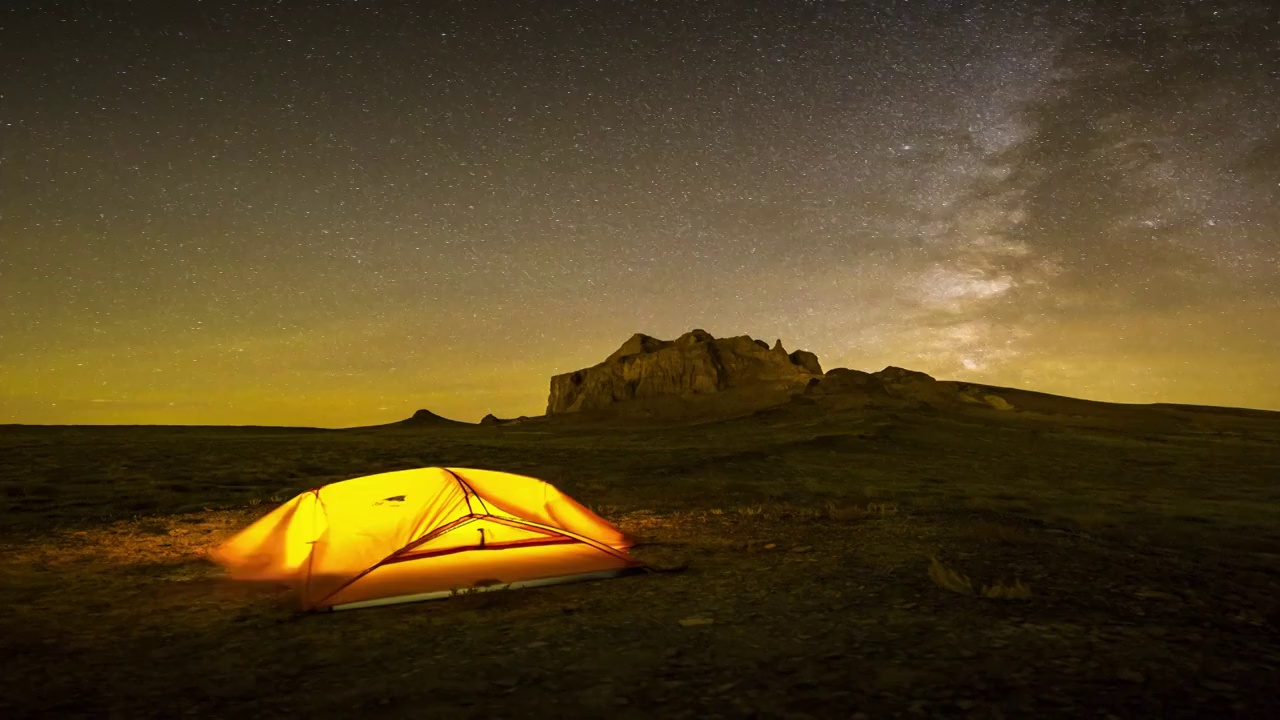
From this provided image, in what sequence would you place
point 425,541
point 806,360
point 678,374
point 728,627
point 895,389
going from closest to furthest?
point 728,627 < point 425,541 < point 895,389 < point 678,374 < point 806,360

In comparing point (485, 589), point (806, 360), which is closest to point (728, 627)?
point (485, 589)

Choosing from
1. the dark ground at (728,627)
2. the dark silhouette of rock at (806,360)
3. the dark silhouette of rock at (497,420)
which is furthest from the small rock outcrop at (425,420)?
the dark ground at (728,627)

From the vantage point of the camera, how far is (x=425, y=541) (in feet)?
30.3

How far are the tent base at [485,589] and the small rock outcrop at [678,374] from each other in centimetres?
11507

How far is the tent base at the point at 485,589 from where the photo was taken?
836cm

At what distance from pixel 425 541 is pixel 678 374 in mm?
131521

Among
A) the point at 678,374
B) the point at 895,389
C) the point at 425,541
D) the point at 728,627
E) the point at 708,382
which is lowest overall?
the point at 728,627

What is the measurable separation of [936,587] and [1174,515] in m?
13.5

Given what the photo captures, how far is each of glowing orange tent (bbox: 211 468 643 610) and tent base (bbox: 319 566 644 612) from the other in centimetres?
1

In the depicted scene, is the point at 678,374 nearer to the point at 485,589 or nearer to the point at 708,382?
the point at 708,382

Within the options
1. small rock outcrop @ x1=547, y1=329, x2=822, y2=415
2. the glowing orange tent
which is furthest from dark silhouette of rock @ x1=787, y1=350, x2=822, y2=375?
the glowing orange tent

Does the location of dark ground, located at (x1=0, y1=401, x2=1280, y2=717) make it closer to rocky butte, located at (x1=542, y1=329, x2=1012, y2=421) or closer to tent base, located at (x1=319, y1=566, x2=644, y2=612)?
tent base, located at (x1=319, y1=566, x2=644, y2=612)

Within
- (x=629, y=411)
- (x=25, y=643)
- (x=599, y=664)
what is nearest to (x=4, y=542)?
(x=25, y=643)

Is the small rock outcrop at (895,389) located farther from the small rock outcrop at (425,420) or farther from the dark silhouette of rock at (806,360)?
the small rock outcrop at (425,420)
